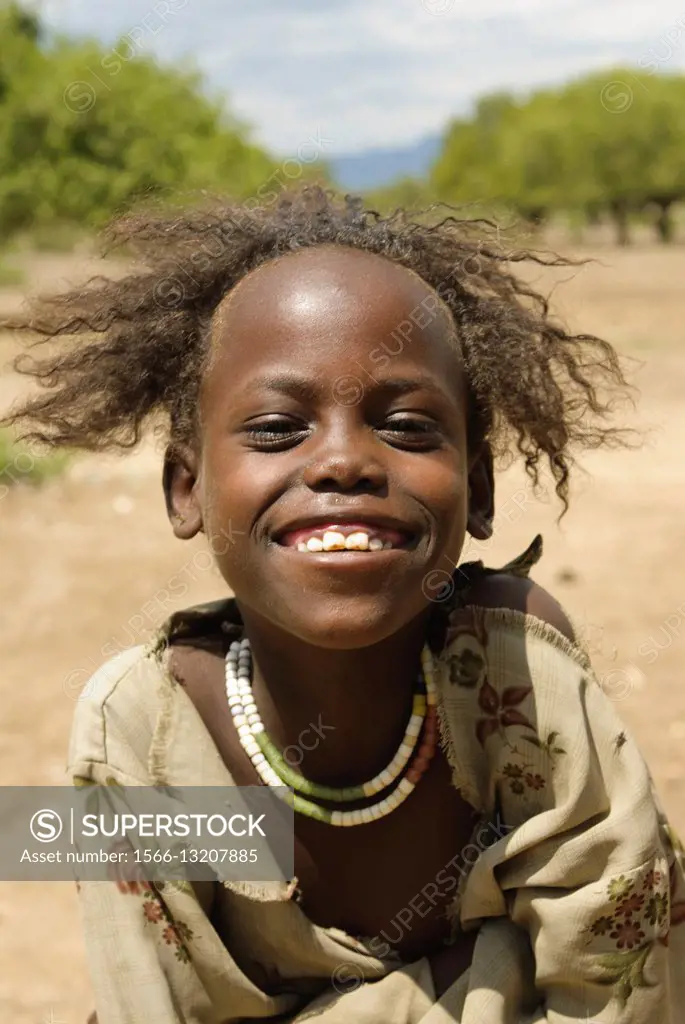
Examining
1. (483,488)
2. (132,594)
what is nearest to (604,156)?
(132,594)

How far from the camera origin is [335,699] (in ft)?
6.26

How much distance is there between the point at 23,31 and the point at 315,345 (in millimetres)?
31994

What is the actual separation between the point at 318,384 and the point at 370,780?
26.3 inches

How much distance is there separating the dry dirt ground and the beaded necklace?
85cm

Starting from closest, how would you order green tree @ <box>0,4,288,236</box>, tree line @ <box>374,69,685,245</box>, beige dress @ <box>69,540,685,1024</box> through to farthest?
1. beige dress @ <box>69,540,685,1024</box>
2. green tree @ <box>0,4,288,236</box>
3. tree line @ <box>374,69,685,245</box>

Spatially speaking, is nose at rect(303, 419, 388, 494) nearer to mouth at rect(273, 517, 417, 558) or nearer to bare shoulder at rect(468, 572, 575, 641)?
mouth at rect(273, 517, 417, 558)

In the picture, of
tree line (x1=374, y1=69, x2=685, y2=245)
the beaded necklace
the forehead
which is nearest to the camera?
the forehead

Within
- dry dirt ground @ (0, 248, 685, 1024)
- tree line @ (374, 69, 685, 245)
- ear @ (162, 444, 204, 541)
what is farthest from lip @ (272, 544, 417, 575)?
tree line @ (374, 69, 685, 245)

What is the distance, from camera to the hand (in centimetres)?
195

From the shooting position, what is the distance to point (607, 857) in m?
1.80

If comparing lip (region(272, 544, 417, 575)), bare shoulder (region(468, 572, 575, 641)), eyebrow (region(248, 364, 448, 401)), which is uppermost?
eyebrow (region(248, 364, 448, 401))

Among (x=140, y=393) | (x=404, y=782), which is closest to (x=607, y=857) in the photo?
(x=404, y=782)

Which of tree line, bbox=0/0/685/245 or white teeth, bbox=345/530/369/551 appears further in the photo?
tree line, bbox=0/0/685/245

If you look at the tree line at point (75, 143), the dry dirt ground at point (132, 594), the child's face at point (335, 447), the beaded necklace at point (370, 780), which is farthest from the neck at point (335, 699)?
the tree line at point (75, 143)
